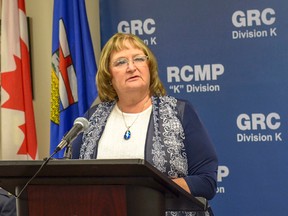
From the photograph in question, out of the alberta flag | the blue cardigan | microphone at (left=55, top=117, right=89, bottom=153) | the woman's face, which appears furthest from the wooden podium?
the alberta flag

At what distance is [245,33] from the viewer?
3443mm

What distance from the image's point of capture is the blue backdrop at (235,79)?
335 centimetres

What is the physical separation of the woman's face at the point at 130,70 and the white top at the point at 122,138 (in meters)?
0.12

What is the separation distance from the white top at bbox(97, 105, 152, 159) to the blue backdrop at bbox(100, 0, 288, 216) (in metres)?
1.27

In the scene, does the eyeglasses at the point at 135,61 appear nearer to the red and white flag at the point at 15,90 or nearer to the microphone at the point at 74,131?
the microphone at the point at 74,131

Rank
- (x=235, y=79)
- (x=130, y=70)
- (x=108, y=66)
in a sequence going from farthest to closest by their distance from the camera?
1. (x=235, y=79)
2. (x=108, y=66)
3. (x=130, y=70)

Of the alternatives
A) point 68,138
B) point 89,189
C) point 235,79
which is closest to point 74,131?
point 68,138

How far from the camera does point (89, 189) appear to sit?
1537mm

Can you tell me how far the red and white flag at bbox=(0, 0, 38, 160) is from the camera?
3699 millimetres

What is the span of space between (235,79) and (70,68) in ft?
3.63

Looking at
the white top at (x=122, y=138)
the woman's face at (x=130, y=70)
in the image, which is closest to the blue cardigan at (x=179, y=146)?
the white top at (x=122, y=138)

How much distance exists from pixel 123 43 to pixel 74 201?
0.96 meters

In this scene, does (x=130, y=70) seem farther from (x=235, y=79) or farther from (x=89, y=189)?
(x=235, y=79)

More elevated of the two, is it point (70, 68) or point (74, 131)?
point (70, 68)
